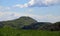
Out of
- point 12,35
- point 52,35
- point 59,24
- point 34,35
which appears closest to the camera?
point 12,35

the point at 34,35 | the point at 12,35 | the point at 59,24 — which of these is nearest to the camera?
the point at 12,35

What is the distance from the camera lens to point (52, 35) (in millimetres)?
29516

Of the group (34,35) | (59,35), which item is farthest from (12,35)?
(59,35)

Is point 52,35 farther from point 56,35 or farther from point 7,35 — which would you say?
point 7,35

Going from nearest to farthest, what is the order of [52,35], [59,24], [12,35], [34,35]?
1. [12,35]
2. [34,35]
3. [52,35]
4. [59,24]

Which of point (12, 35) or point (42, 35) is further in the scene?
point (42, 35)

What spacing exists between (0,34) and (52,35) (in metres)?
9.83

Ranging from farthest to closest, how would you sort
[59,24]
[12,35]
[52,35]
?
[59,24], [52,35], [12,35]

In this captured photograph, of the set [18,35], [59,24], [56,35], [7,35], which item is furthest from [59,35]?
[59,24]

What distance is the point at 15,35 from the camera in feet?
81.7

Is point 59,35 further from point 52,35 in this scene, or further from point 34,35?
point 34,35

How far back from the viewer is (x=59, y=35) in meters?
30.8

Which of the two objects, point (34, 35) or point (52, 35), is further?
point (52, 35)

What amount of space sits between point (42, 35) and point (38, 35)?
0.96m
